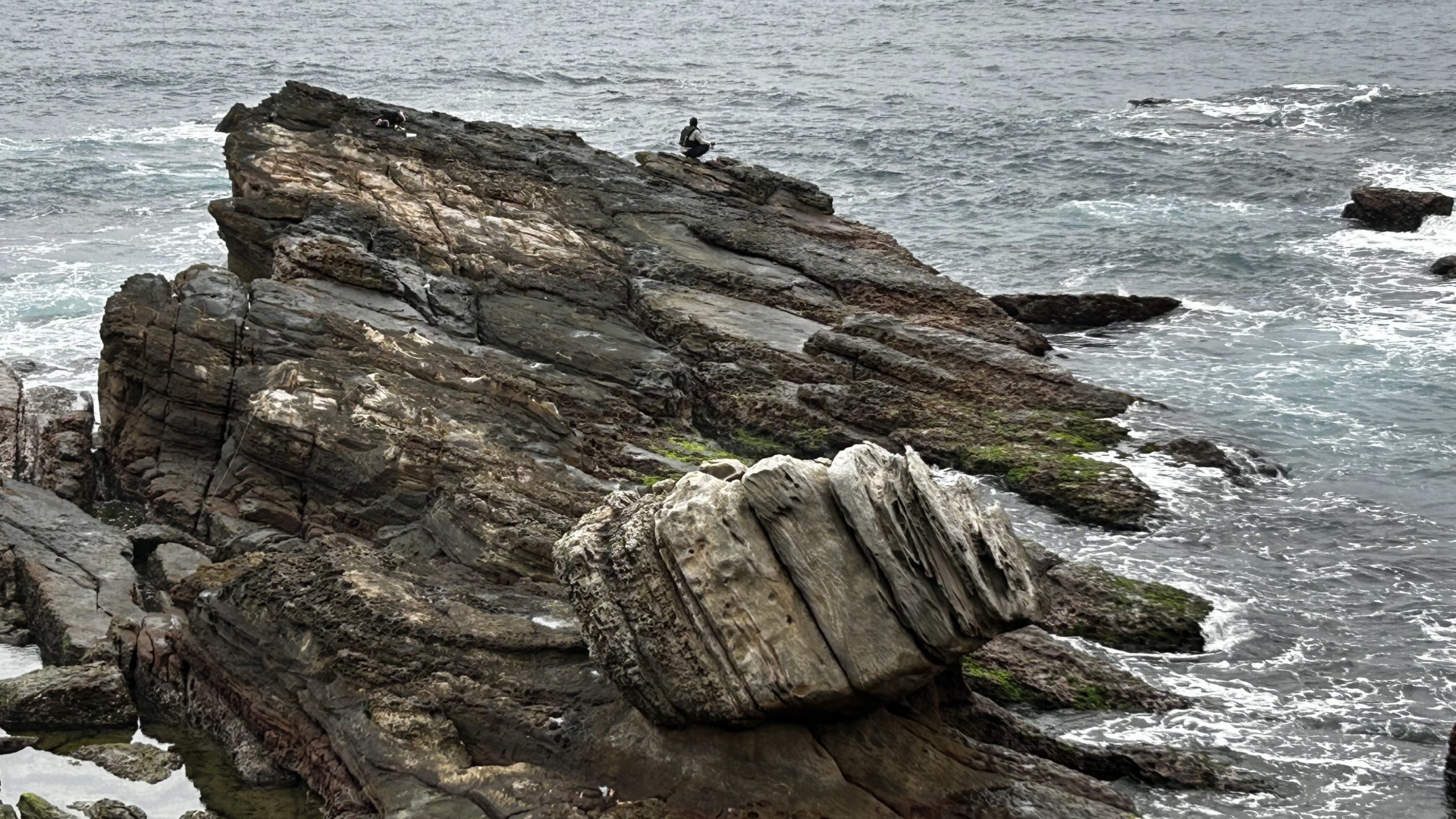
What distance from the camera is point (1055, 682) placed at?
2019 centimetres

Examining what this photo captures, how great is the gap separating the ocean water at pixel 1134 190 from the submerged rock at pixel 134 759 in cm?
1212

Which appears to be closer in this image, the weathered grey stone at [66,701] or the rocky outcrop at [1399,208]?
the weathered grey stone at [66,701]

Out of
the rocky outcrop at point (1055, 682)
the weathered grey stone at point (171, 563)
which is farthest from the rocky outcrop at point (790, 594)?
the weathered grey stone at point (171, 563)

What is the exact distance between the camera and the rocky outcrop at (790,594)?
15617 millimetres

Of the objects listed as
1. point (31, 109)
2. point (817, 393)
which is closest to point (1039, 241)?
point (817, 393)

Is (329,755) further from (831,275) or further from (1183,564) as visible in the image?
(831,275)

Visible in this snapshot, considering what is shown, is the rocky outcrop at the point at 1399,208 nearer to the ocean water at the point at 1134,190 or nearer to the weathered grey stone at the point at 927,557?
the ocean water at the point at 1134,190

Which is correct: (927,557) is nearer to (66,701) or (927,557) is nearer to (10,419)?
(66,701)

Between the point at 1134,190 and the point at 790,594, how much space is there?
1580 inches

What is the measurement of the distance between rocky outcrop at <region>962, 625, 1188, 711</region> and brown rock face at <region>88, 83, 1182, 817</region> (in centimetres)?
274

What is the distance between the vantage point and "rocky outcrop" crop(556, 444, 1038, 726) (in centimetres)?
1562

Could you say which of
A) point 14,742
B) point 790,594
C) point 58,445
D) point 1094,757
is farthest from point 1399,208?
point 14,742

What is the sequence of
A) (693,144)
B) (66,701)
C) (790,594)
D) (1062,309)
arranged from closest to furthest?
(790,594), (66,701), (1062,309), (693,144)

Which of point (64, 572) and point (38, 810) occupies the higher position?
point (64, 572)
